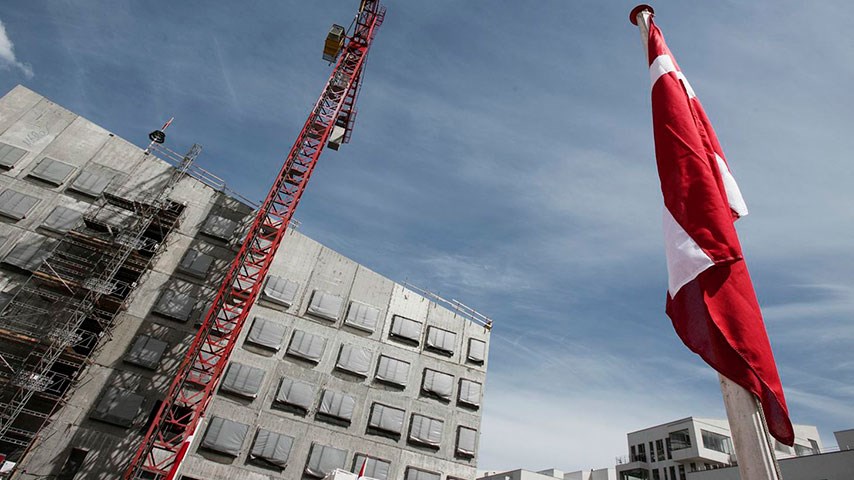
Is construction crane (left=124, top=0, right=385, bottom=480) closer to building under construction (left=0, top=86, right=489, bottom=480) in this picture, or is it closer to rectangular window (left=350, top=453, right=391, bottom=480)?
building under construction (left=0, top=86, right=489, bottom=480)

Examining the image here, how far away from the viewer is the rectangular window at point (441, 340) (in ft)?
130

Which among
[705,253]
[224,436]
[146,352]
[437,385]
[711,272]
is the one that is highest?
[437,385]

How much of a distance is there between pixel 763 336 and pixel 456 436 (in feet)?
113

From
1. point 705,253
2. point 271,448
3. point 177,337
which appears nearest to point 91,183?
point 177,337

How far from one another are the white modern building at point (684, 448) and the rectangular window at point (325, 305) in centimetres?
4845

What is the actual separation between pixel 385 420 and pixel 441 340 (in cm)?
849

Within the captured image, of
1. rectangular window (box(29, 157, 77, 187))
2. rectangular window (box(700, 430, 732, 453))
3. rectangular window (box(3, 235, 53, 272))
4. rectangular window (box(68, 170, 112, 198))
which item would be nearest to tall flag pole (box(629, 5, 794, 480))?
rectangular window (box(3, 235, 53, 272))

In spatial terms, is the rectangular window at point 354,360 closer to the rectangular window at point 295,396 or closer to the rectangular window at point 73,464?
the rectangular window at point 295,396

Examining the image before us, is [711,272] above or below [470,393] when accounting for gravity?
below

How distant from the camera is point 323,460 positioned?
3191cm

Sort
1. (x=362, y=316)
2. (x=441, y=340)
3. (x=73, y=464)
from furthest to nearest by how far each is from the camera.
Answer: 1. (x=441, y=340)
2. (x=362, y=316)
3. (x=73, y=464)

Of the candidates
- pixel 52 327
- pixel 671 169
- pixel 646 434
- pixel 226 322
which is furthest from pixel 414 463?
pixel 646 434

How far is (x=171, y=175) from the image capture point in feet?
124

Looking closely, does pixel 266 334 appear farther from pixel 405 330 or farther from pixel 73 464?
pixel 73 464
